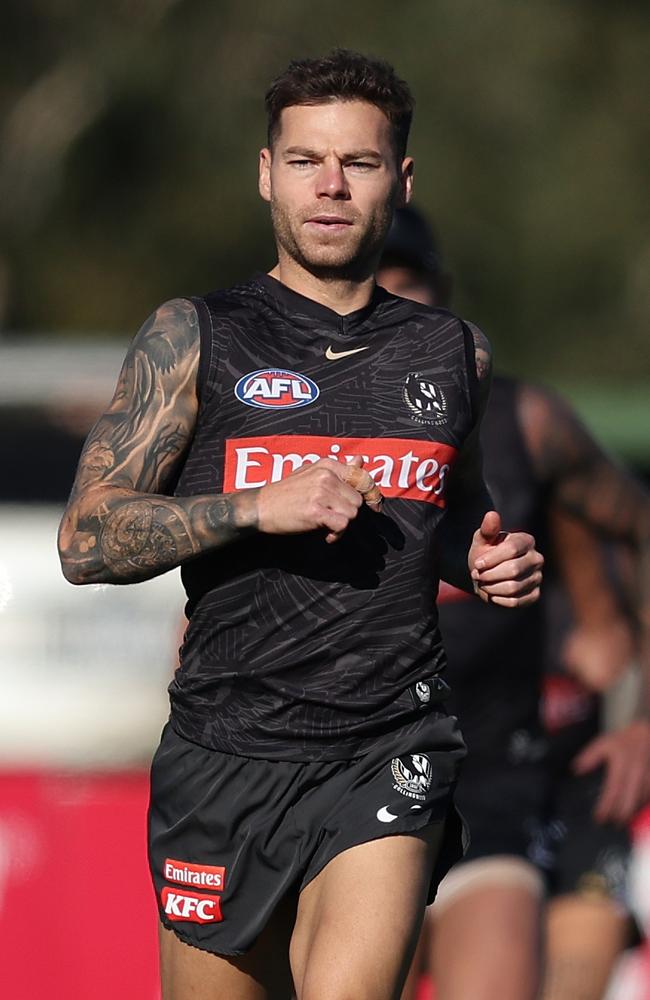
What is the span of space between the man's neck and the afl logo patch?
0.22 m

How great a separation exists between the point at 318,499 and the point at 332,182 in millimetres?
707

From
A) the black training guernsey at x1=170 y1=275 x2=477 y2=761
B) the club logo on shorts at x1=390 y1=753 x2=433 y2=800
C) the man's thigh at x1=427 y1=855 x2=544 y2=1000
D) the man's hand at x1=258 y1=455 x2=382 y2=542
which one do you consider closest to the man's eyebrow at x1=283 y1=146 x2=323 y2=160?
the black training guernsey at x1=170 y1=275 x2=477 y2=761

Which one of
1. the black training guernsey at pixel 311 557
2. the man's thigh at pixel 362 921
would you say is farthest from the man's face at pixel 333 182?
the man's thigh at pixel 362 921

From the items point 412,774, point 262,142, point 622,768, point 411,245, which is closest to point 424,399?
point 412,774

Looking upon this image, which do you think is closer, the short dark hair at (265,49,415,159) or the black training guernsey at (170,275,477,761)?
the black training guernsey at (170,275,477,761)

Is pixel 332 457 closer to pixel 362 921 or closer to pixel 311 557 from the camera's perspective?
pixel 311 557

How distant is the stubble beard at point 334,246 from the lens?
141 inches

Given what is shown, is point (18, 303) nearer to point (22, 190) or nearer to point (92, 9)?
point (22, 190)

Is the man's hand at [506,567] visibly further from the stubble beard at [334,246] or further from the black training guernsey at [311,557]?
the stubble beard at [334,246]

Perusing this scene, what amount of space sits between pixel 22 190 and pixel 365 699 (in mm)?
16290

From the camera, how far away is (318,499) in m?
3.13

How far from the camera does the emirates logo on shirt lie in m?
3.42

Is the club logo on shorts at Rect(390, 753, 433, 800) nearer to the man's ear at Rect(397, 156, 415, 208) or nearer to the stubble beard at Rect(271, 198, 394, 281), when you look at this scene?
the stubble beard at Rect(271, 198, 394, 281)

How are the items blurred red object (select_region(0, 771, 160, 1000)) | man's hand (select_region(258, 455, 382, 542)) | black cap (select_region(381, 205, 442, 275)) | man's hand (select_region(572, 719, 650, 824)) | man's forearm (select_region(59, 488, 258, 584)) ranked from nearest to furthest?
man's hand (select_region(258, 455, 382, 542)), man's forearm (select_region(59, 488, 258, 584)), black cap (select_region(381, 205, 442, 275)), man's hand (select_region(572, 719, 650, 824)), blurred red object (select_region(0, 771, 160, 1000))
